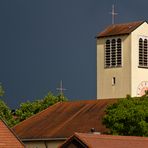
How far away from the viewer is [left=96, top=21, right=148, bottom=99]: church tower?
126m

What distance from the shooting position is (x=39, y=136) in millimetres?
108500

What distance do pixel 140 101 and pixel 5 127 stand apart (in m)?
10.5

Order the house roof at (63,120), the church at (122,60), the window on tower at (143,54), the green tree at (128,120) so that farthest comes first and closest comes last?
the window on tower at (143,54)
the church at (122,60)
the house roof at (63,120)
the green tree at (128,120)

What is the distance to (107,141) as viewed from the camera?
78.8 metres

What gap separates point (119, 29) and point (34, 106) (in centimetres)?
1211

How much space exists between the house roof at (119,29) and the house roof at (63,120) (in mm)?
13474

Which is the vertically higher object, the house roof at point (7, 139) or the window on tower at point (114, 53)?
the window on tower at point (114, 53)

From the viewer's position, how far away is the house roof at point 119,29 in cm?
12616

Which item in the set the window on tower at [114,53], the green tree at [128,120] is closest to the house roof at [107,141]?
the green tree at [128,120]

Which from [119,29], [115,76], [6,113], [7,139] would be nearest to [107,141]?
[7,139]

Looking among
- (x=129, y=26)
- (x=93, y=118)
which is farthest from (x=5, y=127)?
(x=129, y=26)

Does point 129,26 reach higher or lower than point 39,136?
higher

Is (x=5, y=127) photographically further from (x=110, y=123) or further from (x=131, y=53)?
(x=131, y=53)

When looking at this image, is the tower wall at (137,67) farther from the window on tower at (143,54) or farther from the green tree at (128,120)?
the green tree at (128,120)
